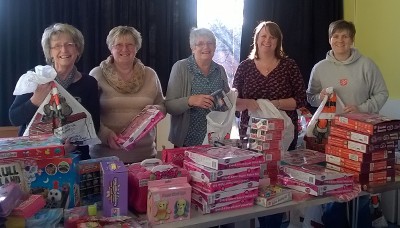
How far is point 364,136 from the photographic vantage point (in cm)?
202

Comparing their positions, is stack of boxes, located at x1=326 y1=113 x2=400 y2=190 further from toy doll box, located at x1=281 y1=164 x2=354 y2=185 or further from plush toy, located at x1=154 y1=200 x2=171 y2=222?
plush toy, located at x1=154 y1=200 x2=171 y2=222

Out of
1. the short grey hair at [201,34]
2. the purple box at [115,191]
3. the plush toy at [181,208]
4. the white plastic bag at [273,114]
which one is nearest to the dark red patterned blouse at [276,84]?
the white plastic bag at [273,114]

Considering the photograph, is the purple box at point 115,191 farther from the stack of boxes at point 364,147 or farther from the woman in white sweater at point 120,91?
the stack of boxes at point 364,147

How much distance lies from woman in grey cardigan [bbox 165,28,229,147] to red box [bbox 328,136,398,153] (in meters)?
0.68

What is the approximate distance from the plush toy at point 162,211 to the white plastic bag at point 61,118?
0.60m

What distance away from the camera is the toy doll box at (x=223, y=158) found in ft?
5.62

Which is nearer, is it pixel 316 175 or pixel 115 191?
pixel 115 191

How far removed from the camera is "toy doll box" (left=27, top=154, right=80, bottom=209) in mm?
1567

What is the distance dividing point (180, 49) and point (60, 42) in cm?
180

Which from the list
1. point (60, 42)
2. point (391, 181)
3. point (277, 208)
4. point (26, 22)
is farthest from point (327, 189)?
point (26, 22)

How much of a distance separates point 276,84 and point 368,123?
2.18 feet

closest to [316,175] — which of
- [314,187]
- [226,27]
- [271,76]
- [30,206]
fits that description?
[314,187]

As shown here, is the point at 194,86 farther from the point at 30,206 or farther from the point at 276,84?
the point at 30,206

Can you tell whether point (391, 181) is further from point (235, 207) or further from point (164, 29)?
point (164, 29)
